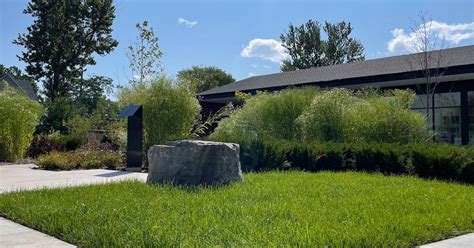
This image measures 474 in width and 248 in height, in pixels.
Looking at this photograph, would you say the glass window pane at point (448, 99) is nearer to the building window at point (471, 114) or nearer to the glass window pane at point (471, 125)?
the building window at point (471, 114)

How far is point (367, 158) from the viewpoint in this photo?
9.98 meters

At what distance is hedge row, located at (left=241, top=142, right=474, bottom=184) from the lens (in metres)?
A: 8.84

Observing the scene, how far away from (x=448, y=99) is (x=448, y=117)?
832mm

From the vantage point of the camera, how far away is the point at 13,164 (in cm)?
1380

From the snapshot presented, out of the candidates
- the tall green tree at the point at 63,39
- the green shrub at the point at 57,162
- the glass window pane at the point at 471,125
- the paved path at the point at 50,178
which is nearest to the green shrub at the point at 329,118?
the paved path at the point at 50,178

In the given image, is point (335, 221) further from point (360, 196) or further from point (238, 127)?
point (238, 127)

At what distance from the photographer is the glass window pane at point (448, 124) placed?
19953 mm

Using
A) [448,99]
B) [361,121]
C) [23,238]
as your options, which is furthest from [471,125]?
[23,238]

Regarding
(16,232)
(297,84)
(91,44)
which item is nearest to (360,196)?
(16,232)

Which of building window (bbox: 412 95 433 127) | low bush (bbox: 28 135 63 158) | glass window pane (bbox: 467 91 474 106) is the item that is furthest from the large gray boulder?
glass window pane (bbox: 467 91 474 106)

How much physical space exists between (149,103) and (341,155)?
18.8 feet

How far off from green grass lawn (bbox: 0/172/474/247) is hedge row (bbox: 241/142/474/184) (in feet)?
4.72

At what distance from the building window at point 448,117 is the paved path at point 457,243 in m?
16.6

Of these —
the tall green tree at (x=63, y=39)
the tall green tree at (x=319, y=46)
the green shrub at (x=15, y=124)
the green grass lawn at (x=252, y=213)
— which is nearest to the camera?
the green grass lawn at (x=252, y=213)
